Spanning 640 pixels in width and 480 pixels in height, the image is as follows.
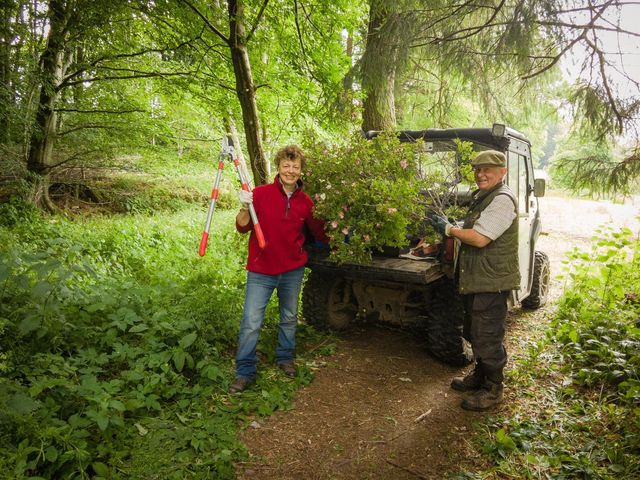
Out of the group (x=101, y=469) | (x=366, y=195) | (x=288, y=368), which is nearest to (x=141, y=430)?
(x=101, y=469)

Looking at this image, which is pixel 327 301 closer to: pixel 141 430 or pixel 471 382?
pixel 471 382

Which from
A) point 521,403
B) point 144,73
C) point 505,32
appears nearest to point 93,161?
point 144,73

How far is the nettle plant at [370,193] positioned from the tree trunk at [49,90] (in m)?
5.21

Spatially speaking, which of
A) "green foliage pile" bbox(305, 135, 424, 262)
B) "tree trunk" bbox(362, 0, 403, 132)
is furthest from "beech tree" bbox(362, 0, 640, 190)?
"green foliage pile" bbox(305, 135, 424, 262)

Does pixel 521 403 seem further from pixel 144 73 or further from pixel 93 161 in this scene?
pixel 93 161

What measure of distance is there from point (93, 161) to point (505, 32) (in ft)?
26.2

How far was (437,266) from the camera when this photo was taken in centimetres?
350

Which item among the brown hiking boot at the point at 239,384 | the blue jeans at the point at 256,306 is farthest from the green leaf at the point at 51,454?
the blue jeans at the point at 256,306

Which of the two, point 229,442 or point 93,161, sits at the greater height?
point 93,161

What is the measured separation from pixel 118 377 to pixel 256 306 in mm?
1160

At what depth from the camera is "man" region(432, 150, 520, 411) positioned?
3098 millimetres

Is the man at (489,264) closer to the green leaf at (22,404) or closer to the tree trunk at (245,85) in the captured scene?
the green leaf at (22,404)

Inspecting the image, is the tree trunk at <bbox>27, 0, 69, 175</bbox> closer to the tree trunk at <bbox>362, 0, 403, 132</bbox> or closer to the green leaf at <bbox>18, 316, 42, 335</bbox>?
the green leaf at <bbox>18, 316, 42, 335</bbox>

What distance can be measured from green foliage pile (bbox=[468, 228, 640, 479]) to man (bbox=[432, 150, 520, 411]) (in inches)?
15.3
